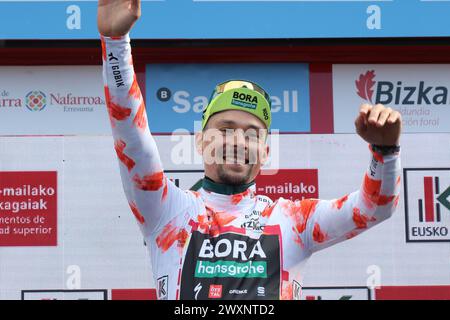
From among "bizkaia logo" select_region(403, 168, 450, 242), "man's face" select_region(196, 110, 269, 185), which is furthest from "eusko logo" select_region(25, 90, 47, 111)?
"man's face" select_region(196, 110, 269, 185)

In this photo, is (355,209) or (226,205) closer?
(355,209)

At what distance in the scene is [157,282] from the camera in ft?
6.98

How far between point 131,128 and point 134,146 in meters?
0.05

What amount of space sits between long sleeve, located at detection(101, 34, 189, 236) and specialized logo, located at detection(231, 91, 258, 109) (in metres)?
0.28

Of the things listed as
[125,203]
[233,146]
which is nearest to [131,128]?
[233,146]

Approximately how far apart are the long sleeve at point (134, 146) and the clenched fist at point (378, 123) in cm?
50

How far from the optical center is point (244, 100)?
227 cm

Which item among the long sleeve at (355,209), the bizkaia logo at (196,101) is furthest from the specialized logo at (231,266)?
the bizkaia logo at (196,101)

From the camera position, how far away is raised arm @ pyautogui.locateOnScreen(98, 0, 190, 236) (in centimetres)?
190

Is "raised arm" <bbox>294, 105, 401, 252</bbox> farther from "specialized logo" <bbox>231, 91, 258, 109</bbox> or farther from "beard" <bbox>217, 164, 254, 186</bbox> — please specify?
"specialized logo" <bbox>231, 91, 258, 109</bbox>

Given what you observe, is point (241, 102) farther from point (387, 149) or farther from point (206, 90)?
point (206, 90)

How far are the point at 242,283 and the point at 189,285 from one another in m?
0.13

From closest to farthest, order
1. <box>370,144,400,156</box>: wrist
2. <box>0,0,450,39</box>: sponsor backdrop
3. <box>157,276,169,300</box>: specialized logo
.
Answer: <box>370,144,400,156</box>: wrist, <box>157,276,169,300</box>: specialized logo, <box>0,0,450,39</box>: sponsor backdrop

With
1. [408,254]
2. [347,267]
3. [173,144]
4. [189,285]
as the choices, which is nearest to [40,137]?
[173,144]
